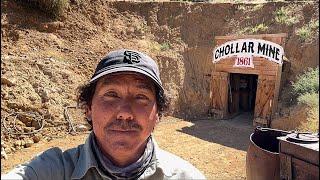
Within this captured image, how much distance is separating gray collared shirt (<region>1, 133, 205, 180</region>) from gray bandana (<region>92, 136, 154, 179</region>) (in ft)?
0.08

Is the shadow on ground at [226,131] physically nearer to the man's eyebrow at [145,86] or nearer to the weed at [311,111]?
the weed at [311,111]

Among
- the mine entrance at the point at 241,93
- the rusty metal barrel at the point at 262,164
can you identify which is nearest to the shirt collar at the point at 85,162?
the rusty metal barrel at the point at 262,164

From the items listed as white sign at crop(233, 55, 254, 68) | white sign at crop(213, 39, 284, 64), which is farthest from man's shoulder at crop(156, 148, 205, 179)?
white sign at crop(233, 55, 254, 68)

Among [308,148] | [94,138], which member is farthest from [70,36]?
[94,138]

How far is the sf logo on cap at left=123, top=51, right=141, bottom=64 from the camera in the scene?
207 cm

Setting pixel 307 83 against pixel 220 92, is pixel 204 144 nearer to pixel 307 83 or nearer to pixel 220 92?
pixel 220 92

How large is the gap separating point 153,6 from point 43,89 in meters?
7.93

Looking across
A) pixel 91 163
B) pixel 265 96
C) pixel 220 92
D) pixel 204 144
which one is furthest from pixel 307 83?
pixel 91 163

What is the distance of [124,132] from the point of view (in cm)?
200

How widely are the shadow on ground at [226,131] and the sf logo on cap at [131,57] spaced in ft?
29.4

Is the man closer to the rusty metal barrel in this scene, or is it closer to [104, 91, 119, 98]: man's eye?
[104, 91, 119, 98]: man's eye

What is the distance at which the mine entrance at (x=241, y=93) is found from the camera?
15156 millimetres

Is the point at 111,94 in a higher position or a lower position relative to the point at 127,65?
lower

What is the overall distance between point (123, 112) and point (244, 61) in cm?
1222
